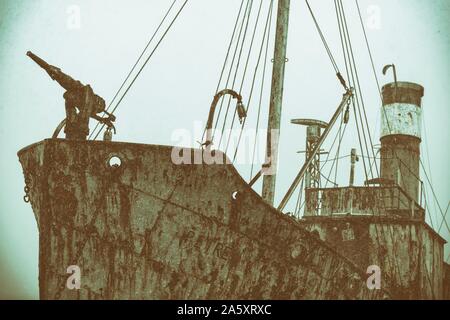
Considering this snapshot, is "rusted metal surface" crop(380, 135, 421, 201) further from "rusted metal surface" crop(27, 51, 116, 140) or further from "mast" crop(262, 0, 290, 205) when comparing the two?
"rusted metal surface" crop(27, 51, 116, 140)

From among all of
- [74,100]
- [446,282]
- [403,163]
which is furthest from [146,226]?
[403,163]

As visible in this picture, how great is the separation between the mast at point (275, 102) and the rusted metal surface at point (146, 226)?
1.58 meters

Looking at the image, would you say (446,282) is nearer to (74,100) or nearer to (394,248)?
(394,248)

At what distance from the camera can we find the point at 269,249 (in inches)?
204

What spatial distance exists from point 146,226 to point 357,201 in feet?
29.7

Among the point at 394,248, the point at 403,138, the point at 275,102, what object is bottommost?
the point at 394,248

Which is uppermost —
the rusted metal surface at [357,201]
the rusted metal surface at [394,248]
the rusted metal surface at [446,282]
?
the rusted metal surface at [357,201]

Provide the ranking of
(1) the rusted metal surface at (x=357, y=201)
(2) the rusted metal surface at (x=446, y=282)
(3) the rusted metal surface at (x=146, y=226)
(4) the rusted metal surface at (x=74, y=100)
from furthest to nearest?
(2) the rusted metal surface at (x=446, y=282) < (1) the rusted metal surface at (x=357, y=201) < (4) the rusted metal surface at (x=74, y=100) < (3) the rusted metal surface at (x=146, y=226)

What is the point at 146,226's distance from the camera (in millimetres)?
4930

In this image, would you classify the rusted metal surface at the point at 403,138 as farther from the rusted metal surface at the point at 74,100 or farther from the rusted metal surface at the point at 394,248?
the rusted metal surface at the point at 74,100

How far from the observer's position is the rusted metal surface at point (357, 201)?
12.7 m

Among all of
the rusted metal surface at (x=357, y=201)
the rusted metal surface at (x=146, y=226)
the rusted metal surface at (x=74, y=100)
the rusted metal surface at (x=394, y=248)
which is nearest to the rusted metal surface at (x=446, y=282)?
the rusted metal surface at (x=394, y=248)
